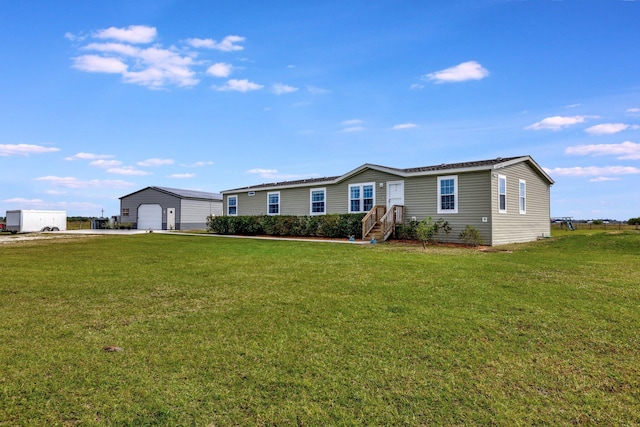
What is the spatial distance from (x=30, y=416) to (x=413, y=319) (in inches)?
138

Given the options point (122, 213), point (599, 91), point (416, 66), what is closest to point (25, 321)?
point (416, 66)

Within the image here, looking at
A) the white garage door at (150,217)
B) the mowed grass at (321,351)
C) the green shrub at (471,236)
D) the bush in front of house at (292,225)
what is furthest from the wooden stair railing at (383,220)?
the white garage door at (150,217)

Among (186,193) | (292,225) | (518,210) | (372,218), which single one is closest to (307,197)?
(292,225)

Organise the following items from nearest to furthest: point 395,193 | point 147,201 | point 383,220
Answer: point 383,220 → point 395,193 → point 147,201

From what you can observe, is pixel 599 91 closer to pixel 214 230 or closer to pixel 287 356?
pixel 287 356

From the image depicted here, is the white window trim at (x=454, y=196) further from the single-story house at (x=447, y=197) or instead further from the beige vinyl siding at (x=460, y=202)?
the beige vinyl siding at (x=460, y=202)

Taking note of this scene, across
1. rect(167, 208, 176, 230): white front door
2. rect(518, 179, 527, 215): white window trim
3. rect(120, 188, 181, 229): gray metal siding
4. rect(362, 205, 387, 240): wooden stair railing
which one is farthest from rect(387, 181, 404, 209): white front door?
rect(167, 208, 176, 230): white front door

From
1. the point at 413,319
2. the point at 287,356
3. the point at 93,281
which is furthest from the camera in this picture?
the point at 93,281

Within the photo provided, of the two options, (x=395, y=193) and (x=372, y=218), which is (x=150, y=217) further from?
(x=395, y=193)

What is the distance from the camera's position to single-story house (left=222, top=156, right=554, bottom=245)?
48.9ft

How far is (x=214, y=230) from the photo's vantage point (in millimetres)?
25312

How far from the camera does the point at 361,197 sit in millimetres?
18750

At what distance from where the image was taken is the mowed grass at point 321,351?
2316mm

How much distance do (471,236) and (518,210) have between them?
14.0ft
